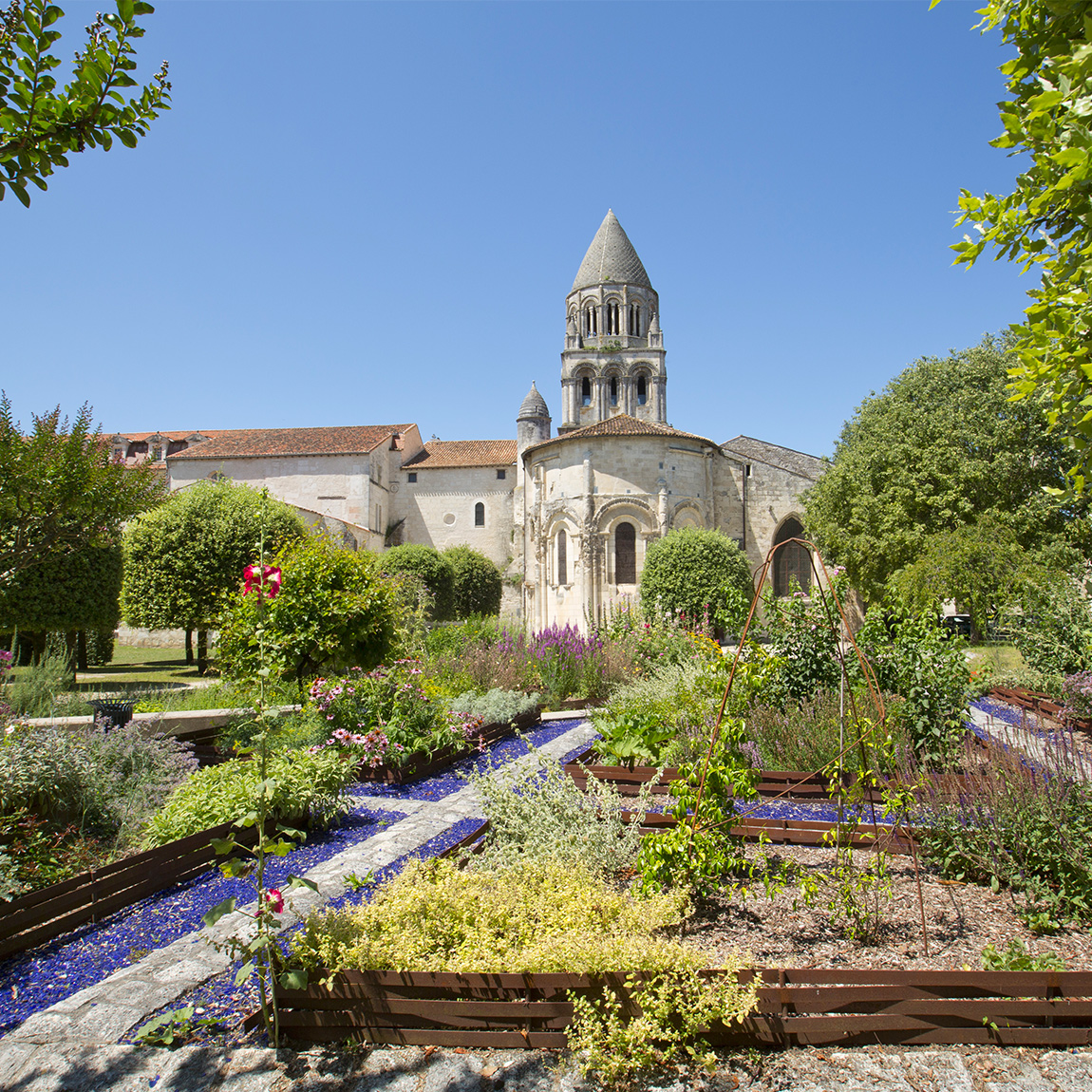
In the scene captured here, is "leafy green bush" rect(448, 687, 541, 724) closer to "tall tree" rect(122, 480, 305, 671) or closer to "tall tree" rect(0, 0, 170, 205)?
"tall tree" rect(0, 0, 170, 205)

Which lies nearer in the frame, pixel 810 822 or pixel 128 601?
pixel 810 822

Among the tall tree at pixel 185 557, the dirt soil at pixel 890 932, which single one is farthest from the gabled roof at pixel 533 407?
the dirt soil at pixel 890 932

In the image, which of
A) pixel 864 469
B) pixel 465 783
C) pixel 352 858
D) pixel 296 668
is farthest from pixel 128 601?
pixel 864 469

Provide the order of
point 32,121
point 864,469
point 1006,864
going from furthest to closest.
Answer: point 864,469 < point 1006,864 < point 32,121

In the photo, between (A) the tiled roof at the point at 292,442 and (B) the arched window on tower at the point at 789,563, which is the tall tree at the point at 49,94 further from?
(A) the tiled roof at the point at 292,442

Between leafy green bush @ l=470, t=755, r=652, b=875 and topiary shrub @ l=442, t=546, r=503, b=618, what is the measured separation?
3077 centimetres

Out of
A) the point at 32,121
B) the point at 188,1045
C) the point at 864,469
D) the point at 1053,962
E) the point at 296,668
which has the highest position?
the point at 864,469

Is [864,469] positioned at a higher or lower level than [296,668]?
higher

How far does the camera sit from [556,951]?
271cm

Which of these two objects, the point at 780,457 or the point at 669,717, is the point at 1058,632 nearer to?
the point at 669,717

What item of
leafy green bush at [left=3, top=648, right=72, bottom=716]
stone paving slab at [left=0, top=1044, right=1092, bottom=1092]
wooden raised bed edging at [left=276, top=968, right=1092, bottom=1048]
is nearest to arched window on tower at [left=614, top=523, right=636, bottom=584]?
leafy green bush at [left=3, top=648, right=72, bottom=716]

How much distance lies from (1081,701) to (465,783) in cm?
707

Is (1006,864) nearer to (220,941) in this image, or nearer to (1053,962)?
(1053,962)

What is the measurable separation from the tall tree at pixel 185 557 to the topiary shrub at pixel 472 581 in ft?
56.5
